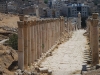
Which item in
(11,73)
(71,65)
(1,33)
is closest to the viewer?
(11,73)

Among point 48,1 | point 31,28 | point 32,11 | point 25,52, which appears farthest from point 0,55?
point 48,1

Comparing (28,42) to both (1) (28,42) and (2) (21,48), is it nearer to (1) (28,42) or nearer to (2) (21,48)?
(1) (28,42)

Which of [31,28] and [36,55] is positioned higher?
[31,28]

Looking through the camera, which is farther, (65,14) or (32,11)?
(65,14)

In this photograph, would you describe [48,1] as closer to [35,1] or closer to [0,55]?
[35,1]

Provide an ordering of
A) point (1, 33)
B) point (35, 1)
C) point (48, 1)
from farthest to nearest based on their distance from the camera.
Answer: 1. point (48, 1)
2. point (35, 1)
3. point (1, 33)

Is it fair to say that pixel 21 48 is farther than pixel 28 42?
No

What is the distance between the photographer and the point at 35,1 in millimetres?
124500

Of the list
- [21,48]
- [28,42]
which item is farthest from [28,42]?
[21,48]

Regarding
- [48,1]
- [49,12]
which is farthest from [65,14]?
[48,1]

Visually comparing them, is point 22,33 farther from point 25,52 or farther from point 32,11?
point 32,11

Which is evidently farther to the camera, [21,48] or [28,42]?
[28,42]

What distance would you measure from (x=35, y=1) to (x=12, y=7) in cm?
1889

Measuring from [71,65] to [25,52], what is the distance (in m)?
3.48
